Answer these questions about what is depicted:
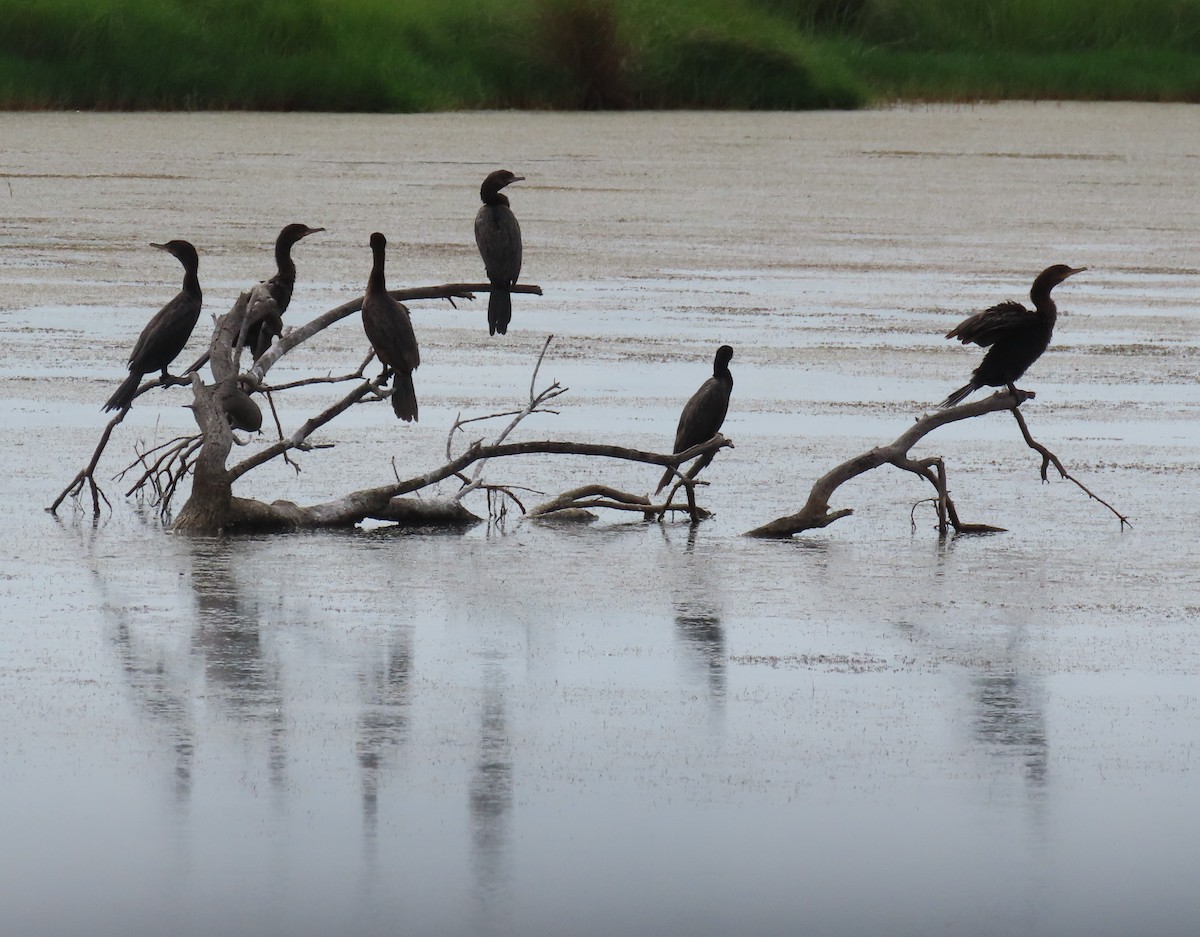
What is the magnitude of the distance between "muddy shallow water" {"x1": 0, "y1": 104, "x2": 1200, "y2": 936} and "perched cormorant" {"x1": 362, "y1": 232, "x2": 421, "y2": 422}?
54cm

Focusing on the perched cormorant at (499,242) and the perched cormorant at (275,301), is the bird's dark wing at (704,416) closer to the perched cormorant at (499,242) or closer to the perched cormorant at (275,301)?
the perched cormorant at (499,242)

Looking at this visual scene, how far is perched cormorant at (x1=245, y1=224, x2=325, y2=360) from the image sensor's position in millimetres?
7938

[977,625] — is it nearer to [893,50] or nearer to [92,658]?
[92,658]

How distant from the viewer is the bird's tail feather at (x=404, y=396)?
7.92 metres

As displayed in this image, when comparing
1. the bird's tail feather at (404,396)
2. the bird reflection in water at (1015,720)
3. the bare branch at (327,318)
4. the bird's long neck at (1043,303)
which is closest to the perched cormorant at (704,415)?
the bare branch at (327,318)

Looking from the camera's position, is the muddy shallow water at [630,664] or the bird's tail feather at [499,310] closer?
the muddy shallow water at [630,664]

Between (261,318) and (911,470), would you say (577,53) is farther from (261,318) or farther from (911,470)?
(911,470)

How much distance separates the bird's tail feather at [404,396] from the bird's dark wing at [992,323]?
182 centimetres

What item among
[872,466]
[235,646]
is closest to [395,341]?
[872,466]

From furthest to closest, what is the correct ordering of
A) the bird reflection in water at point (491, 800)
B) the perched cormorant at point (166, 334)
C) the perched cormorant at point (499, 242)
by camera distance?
the perched cormorant at point (499, 242) → the perched cormorant at point (166, 334) → the bird reflection in water at point (491, 800)

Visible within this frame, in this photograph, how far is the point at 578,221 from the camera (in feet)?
62.5

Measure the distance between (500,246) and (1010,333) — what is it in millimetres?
2387

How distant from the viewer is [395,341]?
7898mm

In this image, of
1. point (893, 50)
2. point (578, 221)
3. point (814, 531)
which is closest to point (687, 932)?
point (814, 531)
